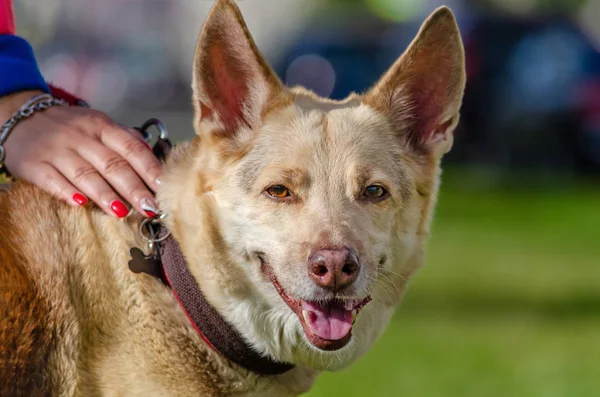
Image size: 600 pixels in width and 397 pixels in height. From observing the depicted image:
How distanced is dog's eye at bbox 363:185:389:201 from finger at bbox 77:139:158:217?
85cm

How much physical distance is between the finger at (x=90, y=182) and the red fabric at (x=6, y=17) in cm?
75

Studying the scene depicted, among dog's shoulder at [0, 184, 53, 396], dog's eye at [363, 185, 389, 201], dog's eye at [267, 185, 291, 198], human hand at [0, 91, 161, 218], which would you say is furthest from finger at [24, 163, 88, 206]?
dog's eye at [363, 185, 389, 201]

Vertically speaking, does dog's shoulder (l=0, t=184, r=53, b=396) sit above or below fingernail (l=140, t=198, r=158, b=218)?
below

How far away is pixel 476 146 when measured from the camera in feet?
64.0

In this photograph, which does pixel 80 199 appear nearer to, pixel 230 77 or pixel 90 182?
pixel 90 182

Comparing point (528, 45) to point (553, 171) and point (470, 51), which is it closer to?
point (470, 51)

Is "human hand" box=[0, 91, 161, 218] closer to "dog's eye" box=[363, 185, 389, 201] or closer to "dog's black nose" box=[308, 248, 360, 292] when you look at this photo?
"dog's black nose" box=[308, 248, 360, 292]

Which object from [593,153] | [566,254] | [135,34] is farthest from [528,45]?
[135,34]

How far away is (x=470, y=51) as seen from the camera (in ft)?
63.6

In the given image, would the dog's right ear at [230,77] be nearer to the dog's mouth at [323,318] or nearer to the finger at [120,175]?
the finger at [120,175]

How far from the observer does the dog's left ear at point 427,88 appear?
4.13 metres

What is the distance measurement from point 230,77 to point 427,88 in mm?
886

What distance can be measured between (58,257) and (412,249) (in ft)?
4.78

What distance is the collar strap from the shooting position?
12.7ft
